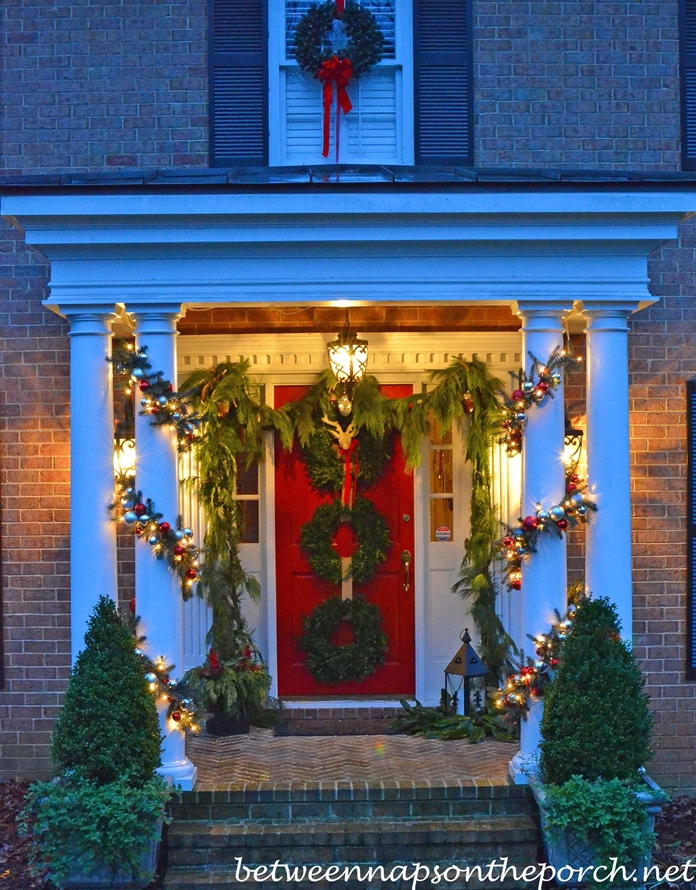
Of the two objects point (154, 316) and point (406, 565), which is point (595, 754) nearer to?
point (406, 565)

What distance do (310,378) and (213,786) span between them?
3192 mm

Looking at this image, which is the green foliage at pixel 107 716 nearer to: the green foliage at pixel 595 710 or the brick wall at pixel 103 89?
the green foliage at pixel 595 710

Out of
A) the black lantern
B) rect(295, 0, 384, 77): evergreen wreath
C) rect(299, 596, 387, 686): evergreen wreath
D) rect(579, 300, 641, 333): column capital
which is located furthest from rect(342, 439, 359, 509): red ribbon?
rect(295, 0, 384, 77): evergreen wreath

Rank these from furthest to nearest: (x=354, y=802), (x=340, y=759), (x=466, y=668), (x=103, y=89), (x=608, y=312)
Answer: (x=103, y=89), (x=466, y=668), (x=340, y=759), (x=608, y=312), (x=354, y=802)

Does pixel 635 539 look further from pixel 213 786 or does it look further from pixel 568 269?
pixel 213 786

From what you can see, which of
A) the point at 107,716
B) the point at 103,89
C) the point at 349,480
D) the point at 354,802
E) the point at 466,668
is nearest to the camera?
the point at 107,716

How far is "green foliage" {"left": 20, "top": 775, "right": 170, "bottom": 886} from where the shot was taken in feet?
17.6

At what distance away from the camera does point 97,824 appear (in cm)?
538

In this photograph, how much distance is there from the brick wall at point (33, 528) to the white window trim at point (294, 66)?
2.13 m

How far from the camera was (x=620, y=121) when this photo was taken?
24.1 feet

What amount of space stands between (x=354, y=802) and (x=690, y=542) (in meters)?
3.19

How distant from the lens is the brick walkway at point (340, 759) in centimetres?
627

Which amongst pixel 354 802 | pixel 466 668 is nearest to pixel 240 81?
pixel 466 668

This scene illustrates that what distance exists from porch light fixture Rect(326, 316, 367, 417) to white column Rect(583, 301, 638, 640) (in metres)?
1.77
